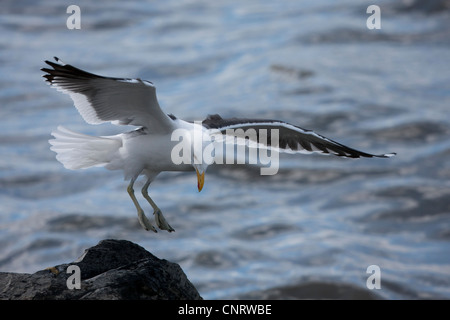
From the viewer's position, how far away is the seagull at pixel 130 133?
30.3 feet

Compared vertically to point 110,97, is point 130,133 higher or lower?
lower

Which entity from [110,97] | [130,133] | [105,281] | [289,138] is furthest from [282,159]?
[105,281]

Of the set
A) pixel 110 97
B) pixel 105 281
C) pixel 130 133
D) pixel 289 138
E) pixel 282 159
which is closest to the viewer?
pixel 105 281

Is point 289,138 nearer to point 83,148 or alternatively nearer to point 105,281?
point 83,148

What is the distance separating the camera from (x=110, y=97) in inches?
373

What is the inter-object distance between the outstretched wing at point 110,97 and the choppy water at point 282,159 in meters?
9.60

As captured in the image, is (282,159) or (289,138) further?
(282,159)

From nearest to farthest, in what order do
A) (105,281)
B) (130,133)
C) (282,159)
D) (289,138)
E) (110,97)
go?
(105,281) → (110,97) → (130,133) → (289,138) → (282,159)

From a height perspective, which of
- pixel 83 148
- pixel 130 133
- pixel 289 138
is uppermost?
pixel 289 138

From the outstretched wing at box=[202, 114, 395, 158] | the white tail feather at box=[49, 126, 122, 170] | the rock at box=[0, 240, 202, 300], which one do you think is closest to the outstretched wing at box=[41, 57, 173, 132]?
the white tail feather at box=[49, 126, 122, 170]

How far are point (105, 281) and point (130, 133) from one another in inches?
103

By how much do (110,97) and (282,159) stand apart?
15692mm

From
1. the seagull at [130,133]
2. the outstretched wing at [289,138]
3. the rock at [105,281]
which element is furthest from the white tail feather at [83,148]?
the rock at [105,281]
